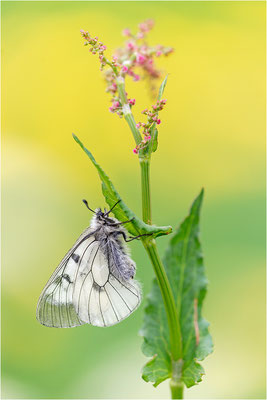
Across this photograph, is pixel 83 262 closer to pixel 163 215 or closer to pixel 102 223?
pixel 102 223

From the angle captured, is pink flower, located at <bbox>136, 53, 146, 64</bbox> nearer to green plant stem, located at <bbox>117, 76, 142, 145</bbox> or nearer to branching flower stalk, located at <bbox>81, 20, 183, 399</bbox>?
branching flower stalk, located at <bbox>81, 20, 183, 399</bbox>

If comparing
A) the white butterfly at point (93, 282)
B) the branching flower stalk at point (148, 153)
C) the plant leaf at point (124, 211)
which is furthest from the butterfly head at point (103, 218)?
the branching flower stalk at point (148, 153)

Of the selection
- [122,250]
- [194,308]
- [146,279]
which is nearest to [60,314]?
[122,250]

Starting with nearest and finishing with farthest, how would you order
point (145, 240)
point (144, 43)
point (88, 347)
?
point (145, 240)
point (144, 43)
point (88, 347)

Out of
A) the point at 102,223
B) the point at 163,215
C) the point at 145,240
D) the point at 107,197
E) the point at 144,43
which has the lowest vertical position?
the point at 145,240

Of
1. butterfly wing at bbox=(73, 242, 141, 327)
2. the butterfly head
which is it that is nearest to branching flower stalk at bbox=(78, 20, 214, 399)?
butterfly wing at bbox=(73, 242, 141, 327)

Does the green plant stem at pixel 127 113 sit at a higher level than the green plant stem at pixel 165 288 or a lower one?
higher

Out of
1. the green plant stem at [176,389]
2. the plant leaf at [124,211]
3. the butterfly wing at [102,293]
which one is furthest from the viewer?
the butterfly wing at [102,293]

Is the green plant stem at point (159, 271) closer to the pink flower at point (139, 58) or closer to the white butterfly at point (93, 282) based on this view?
the pink flower at point (139, 58)
